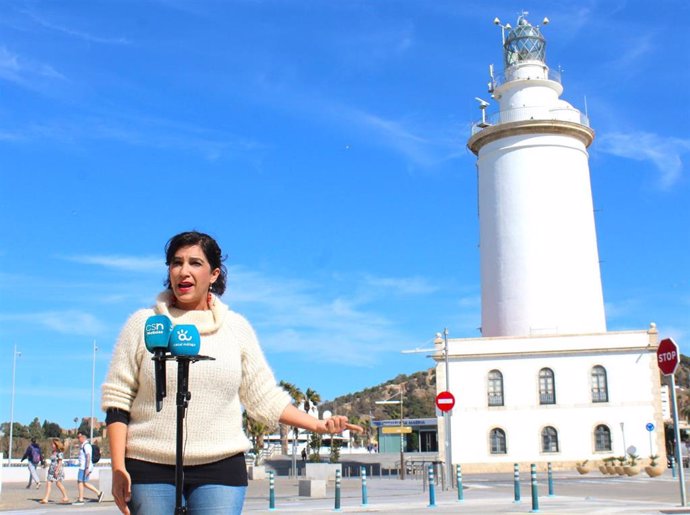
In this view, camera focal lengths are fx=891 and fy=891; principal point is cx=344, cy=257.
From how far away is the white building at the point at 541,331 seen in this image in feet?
129

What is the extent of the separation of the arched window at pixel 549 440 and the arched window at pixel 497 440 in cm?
170

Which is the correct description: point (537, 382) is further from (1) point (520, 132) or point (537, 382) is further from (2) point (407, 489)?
(2) point (407, 489)

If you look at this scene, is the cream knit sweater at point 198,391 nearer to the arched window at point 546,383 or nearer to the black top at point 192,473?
the black top at point 192,473

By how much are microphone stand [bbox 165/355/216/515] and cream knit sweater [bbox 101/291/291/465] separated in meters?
0.12

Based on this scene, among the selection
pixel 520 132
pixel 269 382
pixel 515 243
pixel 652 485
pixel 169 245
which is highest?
pixel 520 132

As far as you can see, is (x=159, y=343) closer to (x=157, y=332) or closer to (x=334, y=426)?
(x=157, y=332)

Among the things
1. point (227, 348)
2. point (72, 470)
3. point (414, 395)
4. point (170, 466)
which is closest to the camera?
point (170, 466)

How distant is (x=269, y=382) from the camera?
14.0 feet

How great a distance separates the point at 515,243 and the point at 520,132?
5.41 meters

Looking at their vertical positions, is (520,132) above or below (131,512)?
above

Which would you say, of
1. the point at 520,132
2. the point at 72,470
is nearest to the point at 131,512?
the point at 72,470

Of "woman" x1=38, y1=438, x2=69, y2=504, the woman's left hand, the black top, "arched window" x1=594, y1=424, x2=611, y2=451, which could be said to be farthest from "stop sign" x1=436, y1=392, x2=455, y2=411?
the black top

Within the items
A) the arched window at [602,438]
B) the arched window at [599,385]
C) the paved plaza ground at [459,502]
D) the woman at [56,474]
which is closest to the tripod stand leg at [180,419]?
the paved plaza ground at [459,502]

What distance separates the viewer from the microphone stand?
367cm
